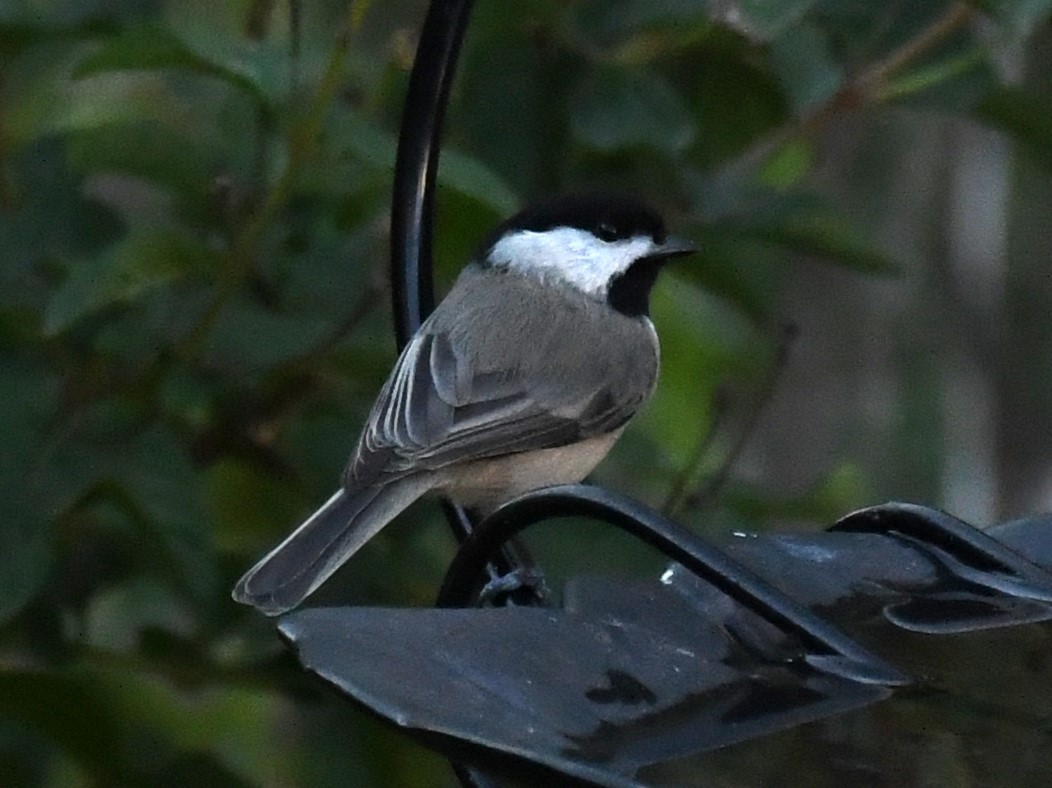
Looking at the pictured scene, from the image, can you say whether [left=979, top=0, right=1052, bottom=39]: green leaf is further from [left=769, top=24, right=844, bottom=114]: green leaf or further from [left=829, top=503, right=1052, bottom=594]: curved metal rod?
[left=829, top=503, right=1052, bottom=594]: curved metal rod

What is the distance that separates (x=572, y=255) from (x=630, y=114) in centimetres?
29

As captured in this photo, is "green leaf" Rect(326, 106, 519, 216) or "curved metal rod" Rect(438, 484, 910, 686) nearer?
"curved metal rod" Rect(438, 484, 910, 686)

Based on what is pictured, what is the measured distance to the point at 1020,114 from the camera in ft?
7.41

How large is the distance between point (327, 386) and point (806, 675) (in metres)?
1.06

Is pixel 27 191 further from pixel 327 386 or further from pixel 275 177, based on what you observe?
pixel 327 386

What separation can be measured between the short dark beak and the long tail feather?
1.40 ft

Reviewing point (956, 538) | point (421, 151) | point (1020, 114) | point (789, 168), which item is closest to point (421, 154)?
point (421, 151)

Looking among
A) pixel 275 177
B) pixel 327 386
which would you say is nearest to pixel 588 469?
pixel 327 386

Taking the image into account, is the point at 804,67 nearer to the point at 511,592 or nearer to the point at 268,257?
the point at 268,257

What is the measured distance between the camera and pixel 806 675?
1246 millimetres

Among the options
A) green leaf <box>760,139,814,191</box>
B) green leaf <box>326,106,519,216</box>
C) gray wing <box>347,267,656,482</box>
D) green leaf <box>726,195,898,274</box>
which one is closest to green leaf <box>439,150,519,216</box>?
green leaf <box>326,106,519,216</box>

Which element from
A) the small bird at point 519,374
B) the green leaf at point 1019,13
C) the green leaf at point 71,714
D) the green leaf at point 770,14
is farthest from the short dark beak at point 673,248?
the green leaf at point 71,714

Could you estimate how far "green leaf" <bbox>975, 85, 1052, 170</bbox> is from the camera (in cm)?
225

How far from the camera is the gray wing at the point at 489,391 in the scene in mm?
1979
